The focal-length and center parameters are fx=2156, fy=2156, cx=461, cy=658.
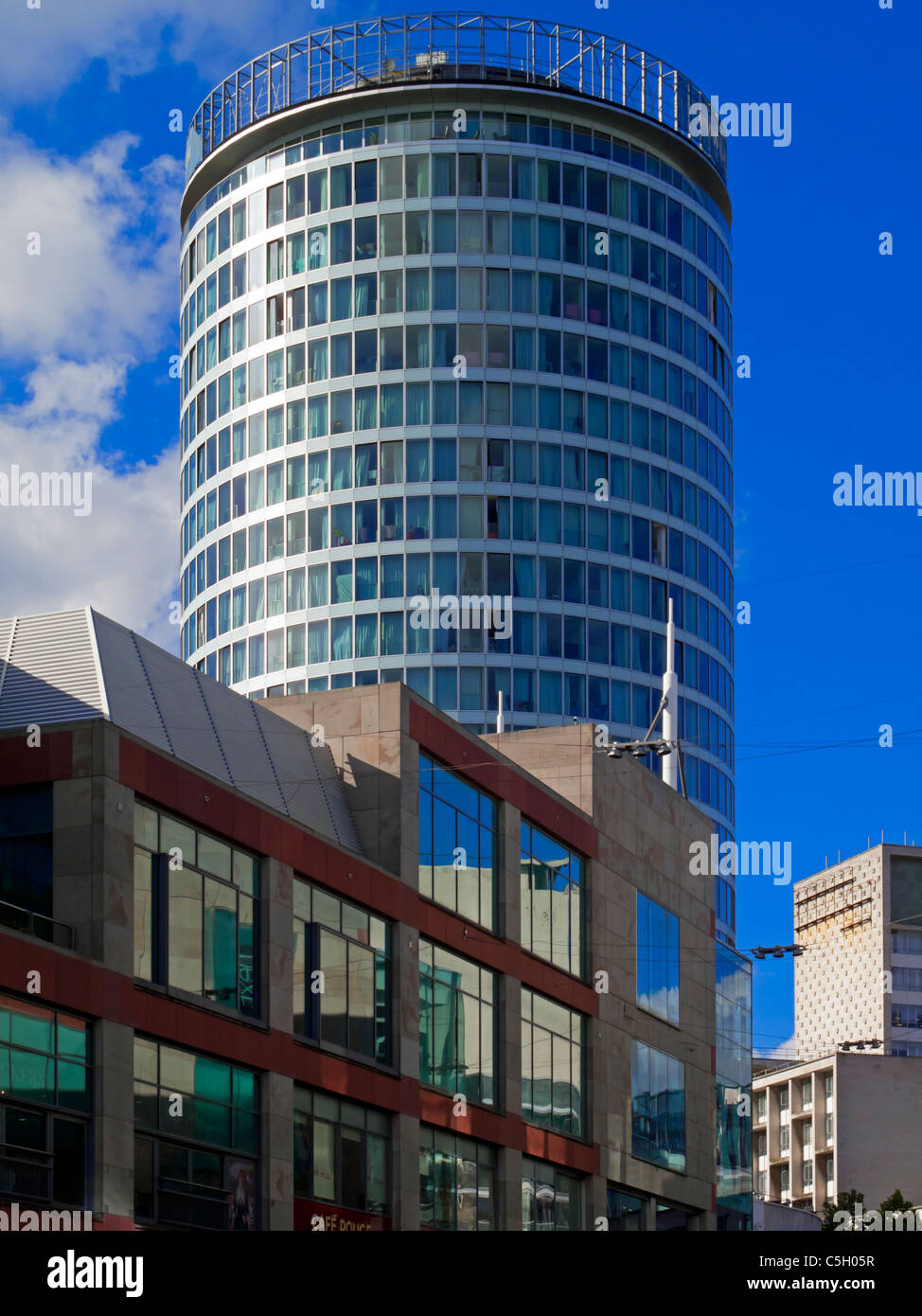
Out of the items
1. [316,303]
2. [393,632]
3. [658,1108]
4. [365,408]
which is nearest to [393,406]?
[365,408]

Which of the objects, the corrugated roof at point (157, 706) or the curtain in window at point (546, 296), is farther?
the curtain in window at point (546, 296)

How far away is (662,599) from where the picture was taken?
126 m

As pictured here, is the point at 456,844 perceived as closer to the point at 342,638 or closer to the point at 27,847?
the point at 27,847

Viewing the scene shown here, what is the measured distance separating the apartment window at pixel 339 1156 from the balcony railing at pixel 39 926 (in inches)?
337

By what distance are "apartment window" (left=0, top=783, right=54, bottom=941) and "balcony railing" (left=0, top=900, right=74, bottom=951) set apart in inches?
13.1

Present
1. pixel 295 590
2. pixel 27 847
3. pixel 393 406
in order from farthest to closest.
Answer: pixel 295 590 < pixel 393 406 < pixel 27 847

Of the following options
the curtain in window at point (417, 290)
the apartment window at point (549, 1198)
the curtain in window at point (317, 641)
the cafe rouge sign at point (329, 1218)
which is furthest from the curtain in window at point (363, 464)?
the cafe rouge sign at point (329, 1218)

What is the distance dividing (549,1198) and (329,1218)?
12.5 metres

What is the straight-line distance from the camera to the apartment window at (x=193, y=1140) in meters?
41.5

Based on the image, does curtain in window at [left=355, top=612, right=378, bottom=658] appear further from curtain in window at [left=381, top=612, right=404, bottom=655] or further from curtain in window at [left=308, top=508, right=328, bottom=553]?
curtain in window at [left=308, top=508, right=328, bottom=553]

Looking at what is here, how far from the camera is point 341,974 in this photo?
163 feet

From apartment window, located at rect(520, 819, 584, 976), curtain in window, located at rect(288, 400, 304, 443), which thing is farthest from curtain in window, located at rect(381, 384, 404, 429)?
apartment window, located at rect(520, 819, 584, 976)

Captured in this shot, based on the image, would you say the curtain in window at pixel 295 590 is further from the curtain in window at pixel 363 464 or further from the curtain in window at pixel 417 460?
the curtain in window at pixel 417 460
